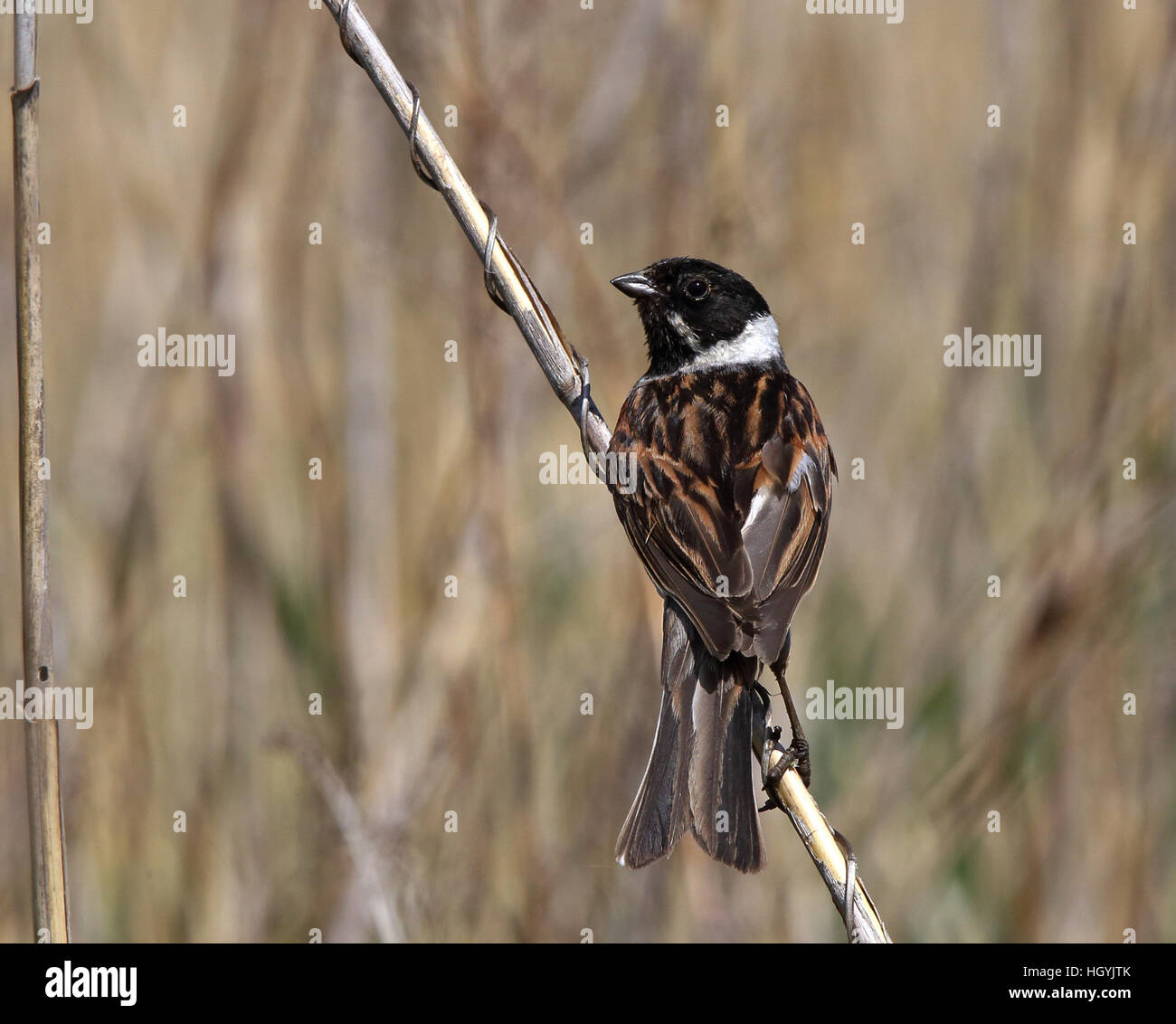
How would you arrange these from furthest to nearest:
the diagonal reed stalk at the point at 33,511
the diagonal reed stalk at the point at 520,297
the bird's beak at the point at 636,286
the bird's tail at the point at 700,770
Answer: the bird's beak at the point at 636,286
the bird's tail at the point at 700,770
the diagonal reed stalk at the point at 520,297
the diagonal reed stalk at the point at 33,511

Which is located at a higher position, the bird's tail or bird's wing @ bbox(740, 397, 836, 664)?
bird's wing @ bbox(740, 397, 836, 664)

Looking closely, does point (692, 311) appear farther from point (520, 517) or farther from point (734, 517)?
point (520, 517)

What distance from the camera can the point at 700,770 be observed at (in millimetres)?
2666

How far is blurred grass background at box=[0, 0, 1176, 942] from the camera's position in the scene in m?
3.51

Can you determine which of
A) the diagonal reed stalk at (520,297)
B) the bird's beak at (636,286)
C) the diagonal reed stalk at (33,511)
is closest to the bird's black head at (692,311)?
the bird's beak at (636,286)

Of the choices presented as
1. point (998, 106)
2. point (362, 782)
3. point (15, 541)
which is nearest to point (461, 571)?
point (362, 782)

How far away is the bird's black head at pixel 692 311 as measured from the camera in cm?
348

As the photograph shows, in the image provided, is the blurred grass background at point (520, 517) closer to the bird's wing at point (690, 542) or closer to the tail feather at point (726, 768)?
the bird's wing at point (690, 542)

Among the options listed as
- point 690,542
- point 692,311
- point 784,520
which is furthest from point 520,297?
point 692,311

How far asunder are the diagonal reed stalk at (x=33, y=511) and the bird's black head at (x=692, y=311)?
174 cm

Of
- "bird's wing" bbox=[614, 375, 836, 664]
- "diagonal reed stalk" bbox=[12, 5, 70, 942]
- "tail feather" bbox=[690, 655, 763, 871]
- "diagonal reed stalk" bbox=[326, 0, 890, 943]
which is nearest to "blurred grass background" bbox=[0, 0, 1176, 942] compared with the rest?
"bird's wing" bbox=[614, 375, 836, 664]

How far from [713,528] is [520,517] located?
62.5 inches

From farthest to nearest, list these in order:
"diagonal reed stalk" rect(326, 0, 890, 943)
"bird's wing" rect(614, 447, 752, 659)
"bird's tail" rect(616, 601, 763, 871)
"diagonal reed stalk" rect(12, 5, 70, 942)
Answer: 1. "bird's wing" rect(614, 447, 752, 659)
2. "bird's tail" rect(616, 601, 763, 871)
3. "diagonal reed stalk" rect(326, 0, 890, 943)
4. "diagonal reed stalk" rect(12, 5, 70, 942)

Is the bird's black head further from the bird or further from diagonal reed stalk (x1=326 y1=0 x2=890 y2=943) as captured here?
diagonal reed stalk (x1=326 y1=0 x2=890 y2=943)
